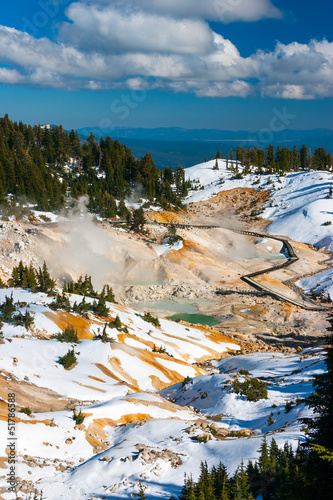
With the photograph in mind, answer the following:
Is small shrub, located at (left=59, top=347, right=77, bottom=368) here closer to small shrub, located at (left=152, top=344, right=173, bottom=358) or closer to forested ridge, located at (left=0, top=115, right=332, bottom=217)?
small shrub, located at (left=152, top=344, right=173, bottom=358)

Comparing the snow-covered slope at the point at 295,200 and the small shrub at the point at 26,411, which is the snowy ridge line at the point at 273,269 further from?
the small shrub at the point at 26,411

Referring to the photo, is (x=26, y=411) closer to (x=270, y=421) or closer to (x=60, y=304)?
(x=270, y=421)

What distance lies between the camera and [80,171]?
108312 mm

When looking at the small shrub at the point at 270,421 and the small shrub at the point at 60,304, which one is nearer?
the small shrub at the point at 270,421

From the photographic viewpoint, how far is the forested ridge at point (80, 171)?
81.6 metres

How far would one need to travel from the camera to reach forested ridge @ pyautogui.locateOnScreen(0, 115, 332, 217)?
8162 cm

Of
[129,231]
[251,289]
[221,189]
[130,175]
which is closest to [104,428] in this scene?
[251,289]

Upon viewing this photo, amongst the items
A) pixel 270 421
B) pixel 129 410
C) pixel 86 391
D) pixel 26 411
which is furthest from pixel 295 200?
pixel 26 411

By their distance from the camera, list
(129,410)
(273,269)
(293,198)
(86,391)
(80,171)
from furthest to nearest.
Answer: (80,171)
(293,198)
(273,269)
(86,391)
(129,410)

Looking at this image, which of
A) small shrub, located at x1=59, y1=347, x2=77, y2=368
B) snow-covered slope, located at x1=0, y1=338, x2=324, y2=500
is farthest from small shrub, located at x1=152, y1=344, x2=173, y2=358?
small shrub, located at x1=59, y1=347, x2=77, y2=368

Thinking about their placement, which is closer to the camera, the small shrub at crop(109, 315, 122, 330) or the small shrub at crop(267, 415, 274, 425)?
the small shrub at crop(267, 415, 274, 425)

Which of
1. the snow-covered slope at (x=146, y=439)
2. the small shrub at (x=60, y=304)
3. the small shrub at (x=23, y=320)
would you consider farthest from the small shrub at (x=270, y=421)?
the small shrub at (x=60, y=304)

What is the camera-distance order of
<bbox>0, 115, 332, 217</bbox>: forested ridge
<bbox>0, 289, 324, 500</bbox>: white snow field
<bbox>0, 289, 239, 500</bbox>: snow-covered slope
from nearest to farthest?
<bbox>0, 289, 324, 500</bbox>: white snow field → <bbox>0, 289, 239, 500</bbox>: snow-covered slope → <bbox>0, 115, 332, 217</bbox>: forested ridge

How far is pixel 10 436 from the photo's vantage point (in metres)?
15.4
